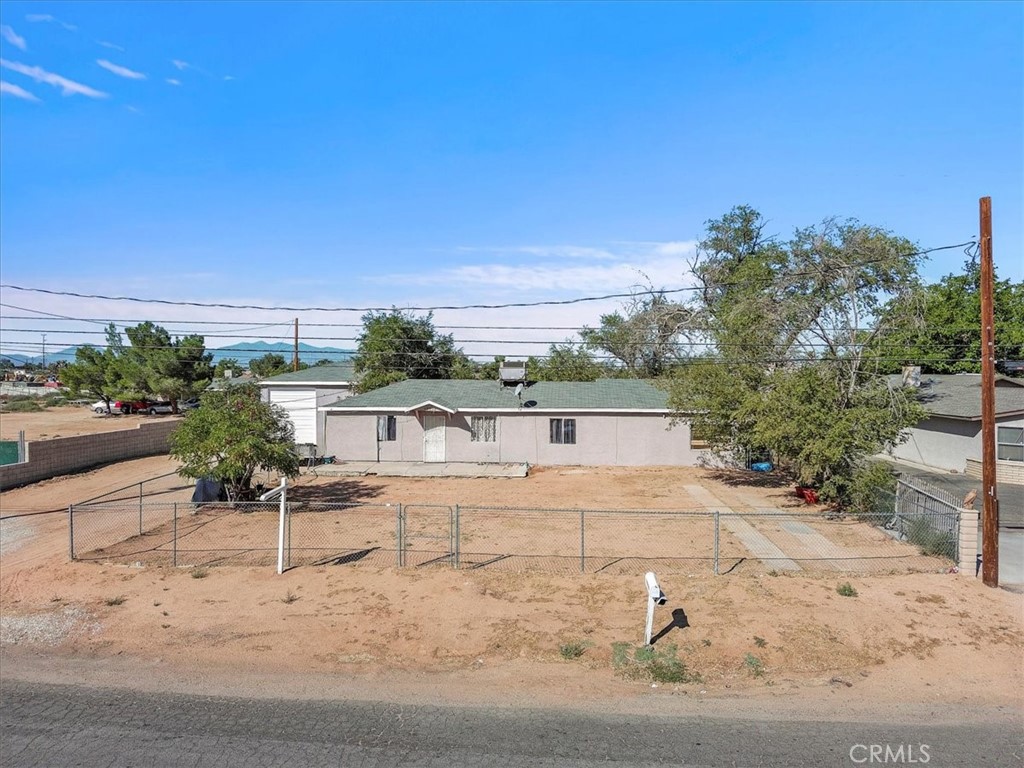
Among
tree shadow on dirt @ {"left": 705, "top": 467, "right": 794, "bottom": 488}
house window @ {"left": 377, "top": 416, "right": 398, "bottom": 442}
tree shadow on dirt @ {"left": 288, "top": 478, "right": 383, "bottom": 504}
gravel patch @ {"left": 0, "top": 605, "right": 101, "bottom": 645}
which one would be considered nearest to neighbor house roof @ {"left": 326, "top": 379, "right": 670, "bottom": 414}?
house window @ {"left": 377, "top": 416, "right": 398, "bottom": 442}

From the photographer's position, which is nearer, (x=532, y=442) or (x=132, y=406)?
(x=532, y=442)

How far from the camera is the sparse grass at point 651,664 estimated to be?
8.52 meters

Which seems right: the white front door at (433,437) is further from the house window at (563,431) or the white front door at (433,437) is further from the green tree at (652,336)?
the green tree at (652,336)

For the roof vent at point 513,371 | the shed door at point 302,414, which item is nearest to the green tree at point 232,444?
the roof vent at point 513,371

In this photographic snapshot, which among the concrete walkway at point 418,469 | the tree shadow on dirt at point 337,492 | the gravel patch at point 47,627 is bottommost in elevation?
the gravel patch at point 47,627

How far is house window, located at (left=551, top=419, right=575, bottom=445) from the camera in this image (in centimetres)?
2794

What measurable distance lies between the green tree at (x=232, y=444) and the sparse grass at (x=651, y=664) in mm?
12061

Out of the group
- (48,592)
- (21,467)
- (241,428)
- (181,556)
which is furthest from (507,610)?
(21,467)

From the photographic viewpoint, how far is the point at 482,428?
28172 mm

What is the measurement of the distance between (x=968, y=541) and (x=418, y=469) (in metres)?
19.1

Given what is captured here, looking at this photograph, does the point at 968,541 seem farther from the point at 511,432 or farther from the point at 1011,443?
the point at 511,432

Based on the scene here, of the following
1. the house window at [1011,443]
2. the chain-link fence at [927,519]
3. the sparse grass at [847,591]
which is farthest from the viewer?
the house window at [1011,443]

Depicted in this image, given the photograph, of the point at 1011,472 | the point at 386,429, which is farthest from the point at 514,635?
the point at 1011,472

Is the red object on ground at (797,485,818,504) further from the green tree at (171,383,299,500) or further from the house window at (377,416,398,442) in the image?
the house window at (377,416,398,442)
